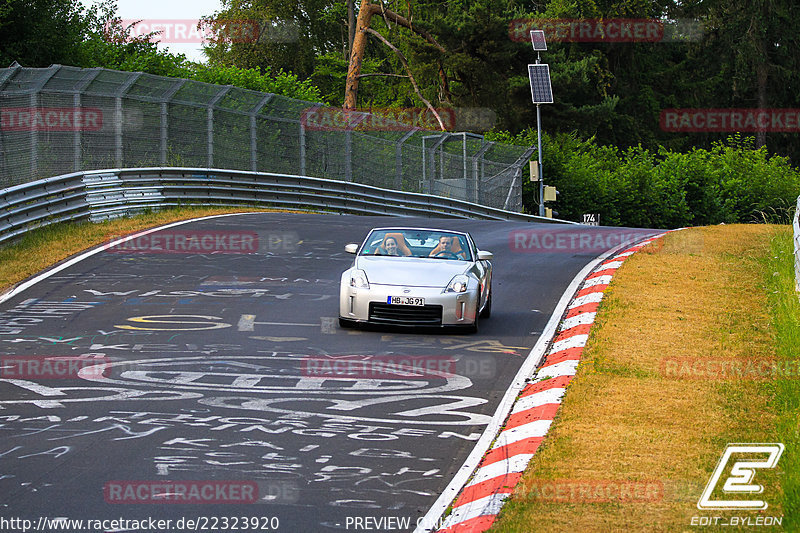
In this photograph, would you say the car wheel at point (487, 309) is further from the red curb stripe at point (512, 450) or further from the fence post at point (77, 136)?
the fence post at point (77, 136)

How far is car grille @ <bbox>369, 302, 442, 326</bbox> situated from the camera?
39.7 feet

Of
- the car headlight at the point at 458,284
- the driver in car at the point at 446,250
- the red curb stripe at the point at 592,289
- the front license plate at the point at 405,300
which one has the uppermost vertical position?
the driver in car at the point at 446,250

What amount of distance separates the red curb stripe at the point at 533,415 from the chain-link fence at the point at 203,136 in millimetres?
15046

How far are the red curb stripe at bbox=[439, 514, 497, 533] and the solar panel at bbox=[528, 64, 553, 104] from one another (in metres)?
35.6

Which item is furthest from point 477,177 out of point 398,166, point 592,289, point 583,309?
point 583,309

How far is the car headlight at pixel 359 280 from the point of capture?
40.3 feet

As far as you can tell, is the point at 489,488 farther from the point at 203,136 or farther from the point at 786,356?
the point at 203,136

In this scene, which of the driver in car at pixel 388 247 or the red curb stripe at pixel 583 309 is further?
the driver in car at pixel 388 247

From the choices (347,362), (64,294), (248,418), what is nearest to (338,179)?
(64,294)

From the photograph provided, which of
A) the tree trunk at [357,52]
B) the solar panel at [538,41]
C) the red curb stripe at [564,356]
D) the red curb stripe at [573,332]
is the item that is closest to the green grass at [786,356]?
the red curb stripe at [564,356]

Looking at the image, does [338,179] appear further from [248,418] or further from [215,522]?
[215,522]

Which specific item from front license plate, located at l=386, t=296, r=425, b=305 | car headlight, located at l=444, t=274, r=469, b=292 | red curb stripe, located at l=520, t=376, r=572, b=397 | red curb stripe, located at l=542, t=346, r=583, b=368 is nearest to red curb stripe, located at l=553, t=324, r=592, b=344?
red curb stripe, located at l=542, t=346, r=583, b=368

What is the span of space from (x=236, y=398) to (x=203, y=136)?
59.4 feet

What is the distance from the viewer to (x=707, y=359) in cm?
959
